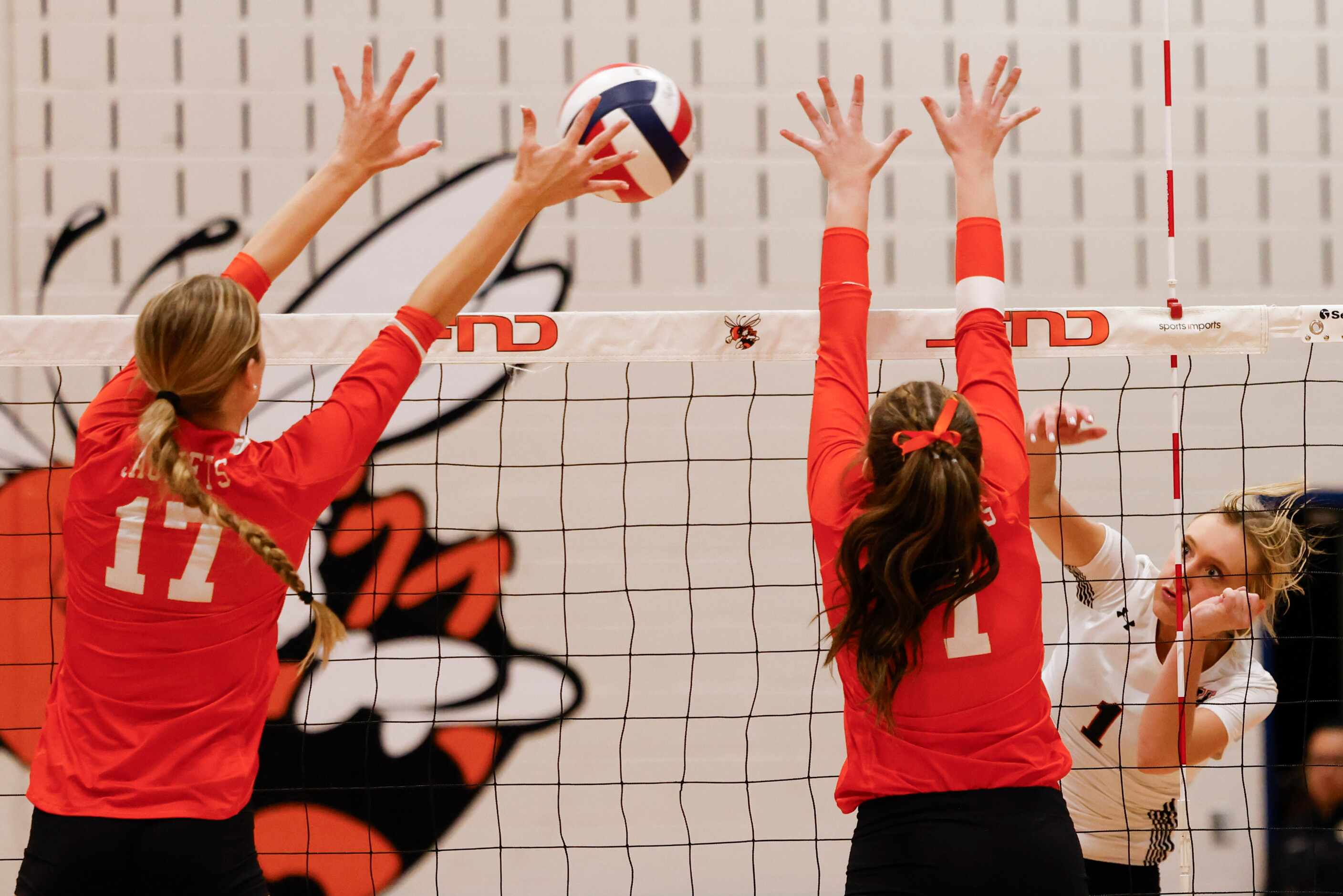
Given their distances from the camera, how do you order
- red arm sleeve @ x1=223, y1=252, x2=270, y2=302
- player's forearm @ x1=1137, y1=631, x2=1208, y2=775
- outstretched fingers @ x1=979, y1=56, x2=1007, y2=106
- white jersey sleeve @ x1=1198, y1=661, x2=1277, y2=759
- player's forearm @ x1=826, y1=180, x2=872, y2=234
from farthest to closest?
white jersey sleeve @ x1=1198, y1=661, x2=1277, y2=759
player's forearm @ x1=1137, y1=631, x2=1208, y2=775
outstretched fingers @ x1=979, y1=56, x2=1007, y2=106
player's forearm @ x1=826, y1=180, x2=872, y2=234
red arm sleeve @ x1=223, y1=252, x2=270, y2=302

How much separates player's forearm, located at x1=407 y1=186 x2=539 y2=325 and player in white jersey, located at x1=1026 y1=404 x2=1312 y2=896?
1562 mm

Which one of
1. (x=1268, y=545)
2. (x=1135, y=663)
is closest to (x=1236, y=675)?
(x=1135, y=663)

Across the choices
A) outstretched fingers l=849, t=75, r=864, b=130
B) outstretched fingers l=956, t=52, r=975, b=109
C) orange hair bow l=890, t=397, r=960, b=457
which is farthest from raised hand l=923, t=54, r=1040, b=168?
orange hair bow l=890, t=397, r=960, b=457

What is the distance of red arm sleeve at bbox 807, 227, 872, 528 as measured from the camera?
169 cm

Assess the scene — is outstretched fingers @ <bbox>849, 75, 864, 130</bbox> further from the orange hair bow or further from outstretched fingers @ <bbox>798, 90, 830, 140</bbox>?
the orange hair bow

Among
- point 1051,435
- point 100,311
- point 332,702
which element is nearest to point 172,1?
point 100,311

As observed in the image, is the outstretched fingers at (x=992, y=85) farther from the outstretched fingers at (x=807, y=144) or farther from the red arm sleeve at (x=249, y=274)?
the red arm sleeve at (x=249, y=274)

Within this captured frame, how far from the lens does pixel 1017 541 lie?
1.67 meters

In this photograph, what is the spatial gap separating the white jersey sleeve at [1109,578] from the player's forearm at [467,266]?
194 cm

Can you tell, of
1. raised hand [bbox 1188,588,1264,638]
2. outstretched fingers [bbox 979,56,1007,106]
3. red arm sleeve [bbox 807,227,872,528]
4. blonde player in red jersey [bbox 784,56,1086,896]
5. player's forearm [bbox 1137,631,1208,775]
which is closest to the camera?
blonde player in red jersey [bbox 784,56,1086,896]

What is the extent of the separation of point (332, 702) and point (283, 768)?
1.06 feet

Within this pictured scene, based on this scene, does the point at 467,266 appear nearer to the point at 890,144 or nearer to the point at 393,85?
the point at 393,85

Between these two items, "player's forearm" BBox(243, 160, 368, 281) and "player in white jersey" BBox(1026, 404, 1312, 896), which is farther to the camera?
"player in white jersey" BBox(1026, 404, 1312, 896)

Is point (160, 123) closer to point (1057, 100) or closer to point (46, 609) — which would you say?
point (46, 609)
